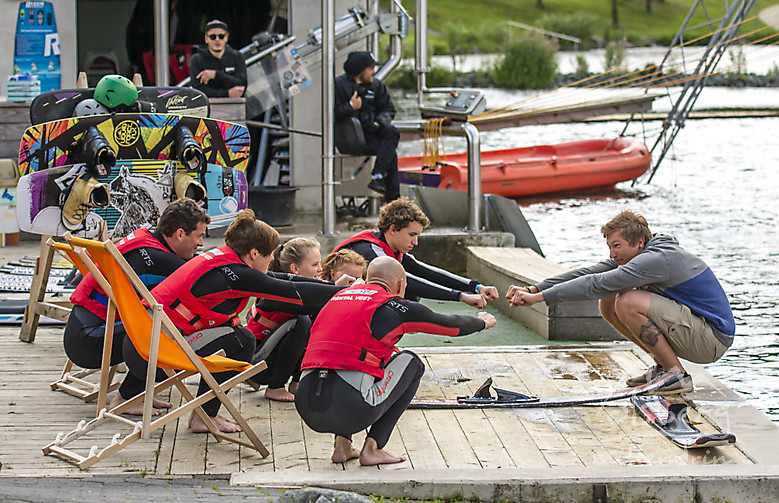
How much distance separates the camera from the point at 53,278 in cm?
754

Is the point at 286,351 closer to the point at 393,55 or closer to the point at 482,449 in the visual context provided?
the point at 482,449

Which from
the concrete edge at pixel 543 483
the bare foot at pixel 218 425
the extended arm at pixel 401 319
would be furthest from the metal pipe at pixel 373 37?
the concrete edge at pixel 543 483

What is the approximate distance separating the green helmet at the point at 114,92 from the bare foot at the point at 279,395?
2.35 meters

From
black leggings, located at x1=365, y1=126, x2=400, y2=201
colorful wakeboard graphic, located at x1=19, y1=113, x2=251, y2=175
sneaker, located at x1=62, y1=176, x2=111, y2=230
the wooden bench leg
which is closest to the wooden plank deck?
the wooden bench leg

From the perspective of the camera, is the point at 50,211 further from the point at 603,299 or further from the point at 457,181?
the point at 457,181

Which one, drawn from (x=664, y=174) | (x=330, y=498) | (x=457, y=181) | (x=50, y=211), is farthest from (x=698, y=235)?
(x=330, y=498)

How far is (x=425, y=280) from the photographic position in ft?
17.0

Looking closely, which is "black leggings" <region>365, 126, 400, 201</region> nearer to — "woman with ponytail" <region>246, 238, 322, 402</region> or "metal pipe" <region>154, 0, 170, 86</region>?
"metal pipe" <region>154, 0, 170, 86</region>

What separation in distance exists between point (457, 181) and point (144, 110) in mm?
8987

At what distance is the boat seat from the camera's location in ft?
30.2

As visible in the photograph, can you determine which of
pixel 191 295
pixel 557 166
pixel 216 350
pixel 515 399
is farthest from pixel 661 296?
pixel 557 166

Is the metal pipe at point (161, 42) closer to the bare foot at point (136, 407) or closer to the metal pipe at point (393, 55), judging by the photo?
the metal pipe at point (393, 55)

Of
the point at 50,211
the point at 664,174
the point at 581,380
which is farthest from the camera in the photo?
the point at 664,174

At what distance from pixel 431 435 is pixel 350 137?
516 centimetres
